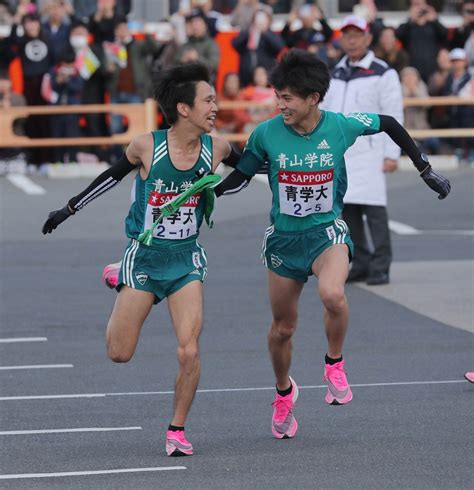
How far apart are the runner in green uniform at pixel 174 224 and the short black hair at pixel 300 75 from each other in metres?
0.38

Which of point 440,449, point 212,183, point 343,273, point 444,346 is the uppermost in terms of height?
point 212,183

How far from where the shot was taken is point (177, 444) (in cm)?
779

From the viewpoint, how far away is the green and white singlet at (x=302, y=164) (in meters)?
8.12

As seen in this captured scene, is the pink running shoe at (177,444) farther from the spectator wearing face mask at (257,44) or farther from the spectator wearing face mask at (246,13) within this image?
the spectator wearing face mask at (246,13)

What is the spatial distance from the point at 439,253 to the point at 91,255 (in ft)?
11.7

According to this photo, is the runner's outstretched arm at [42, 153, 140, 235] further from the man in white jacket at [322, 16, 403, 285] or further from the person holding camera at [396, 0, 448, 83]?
the person holding camera at [396, 0, 448, 83]

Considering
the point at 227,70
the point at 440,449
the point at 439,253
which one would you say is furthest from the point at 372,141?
the point at 227,70

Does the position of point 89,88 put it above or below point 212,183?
below

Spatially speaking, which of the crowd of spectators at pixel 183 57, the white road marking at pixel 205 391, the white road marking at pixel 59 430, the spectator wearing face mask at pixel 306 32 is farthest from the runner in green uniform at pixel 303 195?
the spectator wearing face mask at pixel 306 32

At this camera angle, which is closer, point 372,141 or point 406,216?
point 372,141

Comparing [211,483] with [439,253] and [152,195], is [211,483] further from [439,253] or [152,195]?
[439,253]

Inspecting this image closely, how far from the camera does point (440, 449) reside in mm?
7914

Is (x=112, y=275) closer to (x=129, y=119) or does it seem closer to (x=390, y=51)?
(x=129, y=119)

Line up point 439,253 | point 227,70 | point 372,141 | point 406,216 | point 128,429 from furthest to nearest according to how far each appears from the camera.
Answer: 1. point 227,70
2. point 406,216
3. point 439,253
4. point 372,141
5. point 128,429
